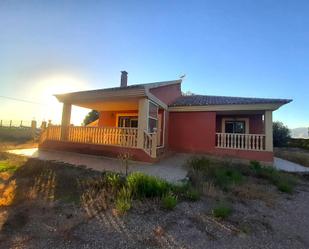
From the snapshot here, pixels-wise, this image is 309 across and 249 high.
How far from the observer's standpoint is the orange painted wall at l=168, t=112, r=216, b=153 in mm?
10914

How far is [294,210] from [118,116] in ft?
39.8

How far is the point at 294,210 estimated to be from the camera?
4.55m

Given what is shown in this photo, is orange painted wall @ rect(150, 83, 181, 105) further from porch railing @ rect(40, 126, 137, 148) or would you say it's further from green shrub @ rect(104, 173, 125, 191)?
green shrub @ rect(104, 173, 125, 191)

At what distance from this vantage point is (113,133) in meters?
9.30

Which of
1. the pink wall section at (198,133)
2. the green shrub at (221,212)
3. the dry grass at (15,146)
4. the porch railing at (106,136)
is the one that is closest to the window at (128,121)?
the pink wall section at (198,133)

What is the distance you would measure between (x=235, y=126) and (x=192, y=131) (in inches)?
146

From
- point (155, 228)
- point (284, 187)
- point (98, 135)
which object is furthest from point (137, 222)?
point (98, 135)

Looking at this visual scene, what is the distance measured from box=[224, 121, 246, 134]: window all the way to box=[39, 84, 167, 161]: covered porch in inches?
195

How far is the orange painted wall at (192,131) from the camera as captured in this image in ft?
35.8

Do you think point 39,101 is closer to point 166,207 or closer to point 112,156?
point 112,156

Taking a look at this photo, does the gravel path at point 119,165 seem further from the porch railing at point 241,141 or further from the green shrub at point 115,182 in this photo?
the porch railing at point 241,141

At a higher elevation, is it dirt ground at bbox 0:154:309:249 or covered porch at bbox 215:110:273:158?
covered porch at bbox 215:110:273:158

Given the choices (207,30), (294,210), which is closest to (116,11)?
(207,30)

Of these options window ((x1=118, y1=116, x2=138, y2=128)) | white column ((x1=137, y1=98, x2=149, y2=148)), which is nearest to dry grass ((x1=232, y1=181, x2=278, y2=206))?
white column ((x1=137, y1=98, x2=149, y2=148))
